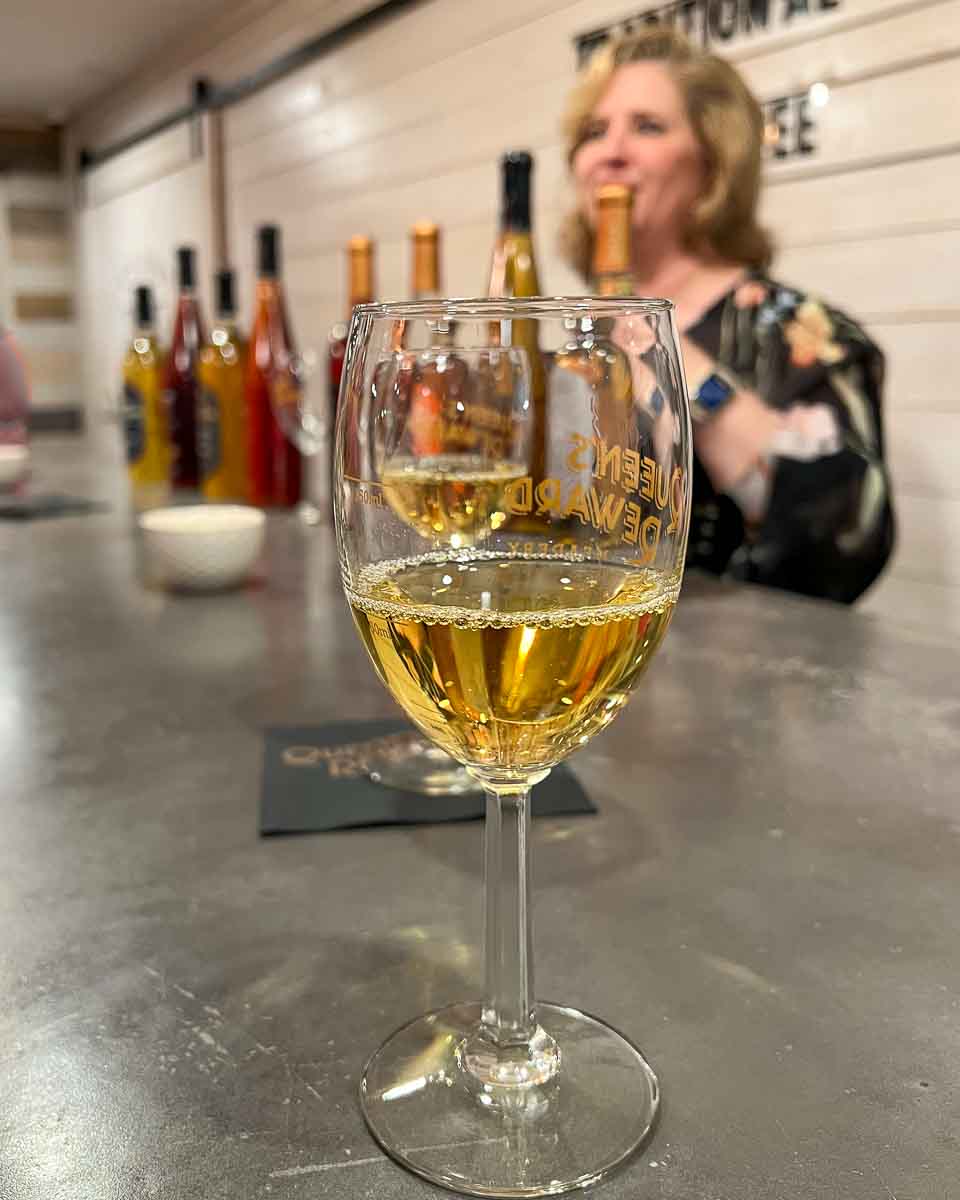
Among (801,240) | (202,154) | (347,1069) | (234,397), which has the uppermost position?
(202,154)

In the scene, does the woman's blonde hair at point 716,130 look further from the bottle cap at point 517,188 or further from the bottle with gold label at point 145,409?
the bottle with gold label at point 145,409

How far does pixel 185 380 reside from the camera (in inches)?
86.2

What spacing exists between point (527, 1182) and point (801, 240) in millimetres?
2102

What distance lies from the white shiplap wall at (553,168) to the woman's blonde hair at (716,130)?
25 cm

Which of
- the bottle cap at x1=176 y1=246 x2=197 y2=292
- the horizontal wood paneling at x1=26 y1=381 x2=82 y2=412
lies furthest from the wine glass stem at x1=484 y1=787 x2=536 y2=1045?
the horizontal wood paneling at x1=26 y1=381 x2=82 y2=412

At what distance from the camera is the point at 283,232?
162 inches

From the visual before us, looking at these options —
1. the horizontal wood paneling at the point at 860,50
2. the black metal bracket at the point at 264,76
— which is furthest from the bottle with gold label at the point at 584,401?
the black metal bracket at the point at 264,76

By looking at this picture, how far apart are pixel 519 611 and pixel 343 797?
306 mm

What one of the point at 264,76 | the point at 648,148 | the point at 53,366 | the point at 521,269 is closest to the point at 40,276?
the point at 53,366

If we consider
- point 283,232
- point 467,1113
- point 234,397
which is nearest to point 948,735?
point 467,1113

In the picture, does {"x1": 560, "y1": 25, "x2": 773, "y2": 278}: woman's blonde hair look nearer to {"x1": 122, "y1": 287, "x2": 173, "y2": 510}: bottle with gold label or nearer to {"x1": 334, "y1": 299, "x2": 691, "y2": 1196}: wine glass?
{"x1": 122, "y1": 287, "x2": 173, "y2": 510}: bottle with gold label

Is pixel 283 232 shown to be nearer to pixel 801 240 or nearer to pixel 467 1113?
pixel 801 240

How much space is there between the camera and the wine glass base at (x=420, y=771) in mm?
676

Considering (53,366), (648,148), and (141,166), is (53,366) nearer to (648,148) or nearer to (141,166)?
(141,166)
